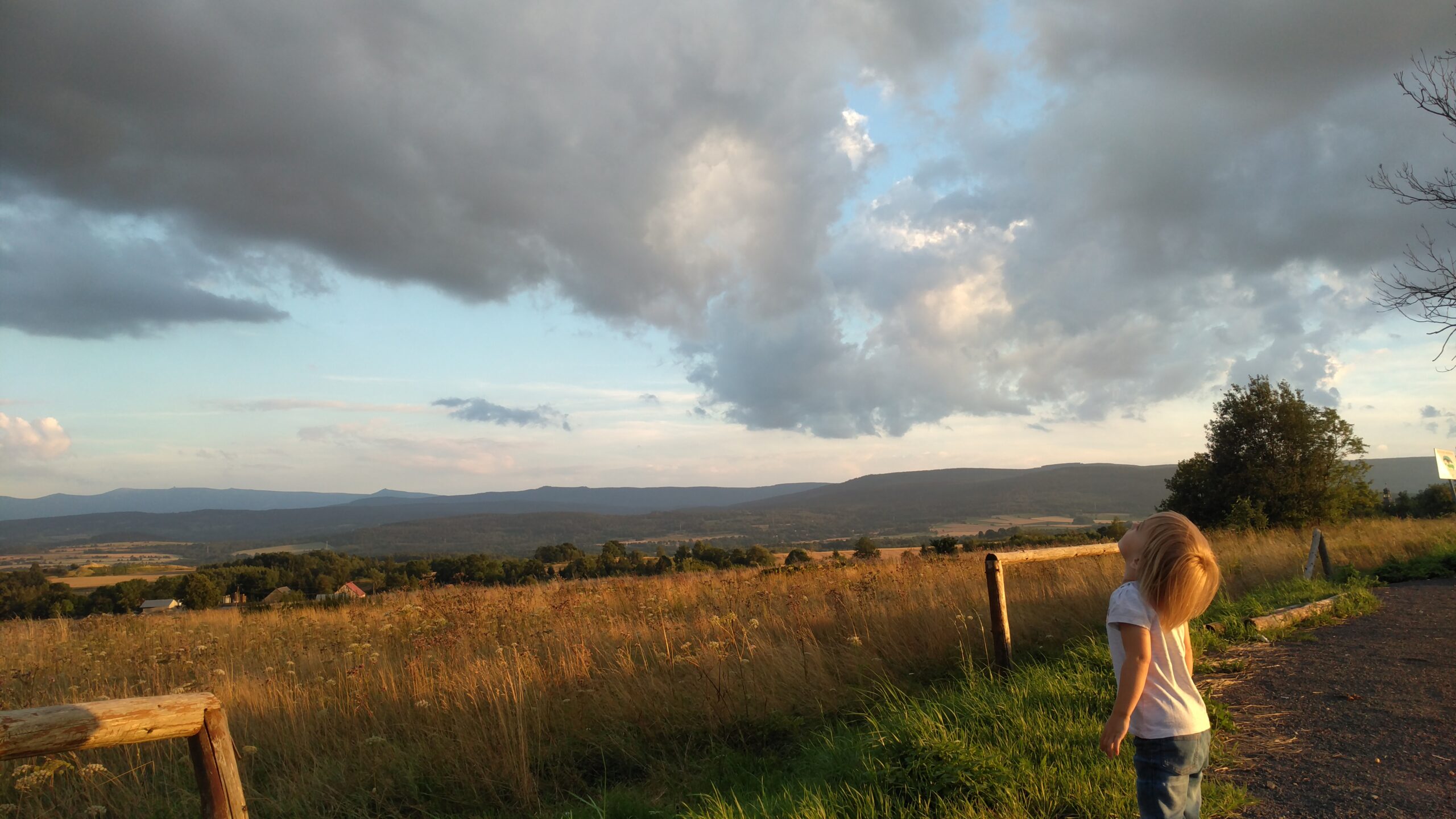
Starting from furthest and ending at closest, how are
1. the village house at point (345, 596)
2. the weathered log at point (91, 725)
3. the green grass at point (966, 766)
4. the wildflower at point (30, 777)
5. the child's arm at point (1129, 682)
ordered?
the village house at point (345, 596) < the wildflower at point (30, 777) < the green grass at point (966, 766) < the child's arm at point (1129, 682) < the weathered log at point (91, 725)

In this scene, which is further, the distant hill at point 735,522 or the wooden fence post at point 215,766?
the distant hill at point 735,522

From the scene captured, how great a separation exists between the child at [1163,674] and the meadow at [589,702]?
87cm

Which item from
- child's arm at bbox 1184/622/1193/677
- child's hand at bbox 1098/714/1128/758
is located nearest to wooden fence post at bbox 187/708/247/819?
child's hand at bbox 1098/714/1128/758

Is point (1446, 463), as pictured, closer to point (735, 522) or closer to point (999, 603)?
point (999, 603)

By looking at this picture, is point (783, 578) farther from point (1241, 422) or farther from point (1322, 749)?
point (1241, 422)

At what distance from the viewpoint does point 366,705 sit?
21.6 feet

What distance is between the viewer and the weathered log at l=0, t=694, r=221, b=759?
8.26 feet

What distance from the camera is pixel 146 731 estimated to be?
2799 millimetres

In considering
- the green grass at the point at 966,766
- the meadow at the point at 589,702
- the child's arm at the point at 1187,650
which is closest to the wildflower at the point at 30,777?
the meadow at the point at 589,702

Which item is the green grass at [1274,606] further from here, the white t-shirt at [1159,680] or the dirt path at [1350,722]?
the white t-shirt at [1159,680]

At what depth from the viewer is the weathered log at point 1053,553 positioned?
6.48m

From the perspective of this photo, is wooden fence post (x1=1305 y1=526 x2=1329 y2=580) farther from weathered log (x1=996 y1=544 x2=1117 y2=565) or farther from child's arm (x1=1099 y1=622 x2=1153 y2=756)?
child's arm (x1=1099 y1=622 x2=1153 y2=756)

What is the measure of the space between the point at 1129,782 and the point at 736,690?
336 centimetres

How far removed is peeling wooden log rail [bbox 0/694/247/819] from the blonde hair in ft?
12.5
